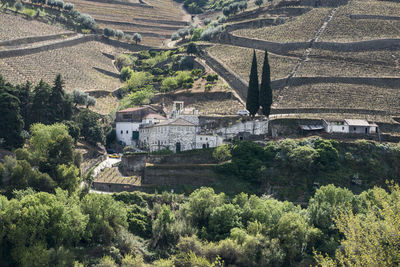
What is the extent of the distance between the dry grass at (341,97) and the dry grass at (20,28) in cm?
5226

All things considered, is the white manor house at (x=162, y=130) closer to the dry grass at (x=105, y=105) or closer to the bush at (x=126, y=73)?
the dry grass at (x=105, y=105)

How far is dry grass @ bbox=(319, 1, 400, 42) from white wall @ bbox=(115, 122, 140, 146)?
126 ft

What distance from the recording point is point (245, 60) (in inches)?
4040

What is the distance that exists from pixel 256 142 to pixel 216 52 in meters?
37.5

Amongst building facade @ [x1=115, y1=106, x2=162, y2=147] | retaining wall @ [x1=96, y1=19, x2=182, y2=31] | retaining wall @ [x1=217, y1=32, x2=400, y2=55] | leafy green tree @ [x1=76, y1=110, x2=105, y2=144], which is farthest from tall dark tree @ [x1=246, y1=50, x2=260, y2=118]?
retaining wall @ [x1=96, y1=19, x2=182, y2=31]

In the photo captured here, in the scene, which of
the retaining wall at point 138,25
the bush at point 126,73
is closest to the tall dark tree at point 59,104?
the bush at point 126,73

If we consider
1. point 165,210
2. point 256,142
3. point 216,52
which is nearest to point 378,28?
point 216,52

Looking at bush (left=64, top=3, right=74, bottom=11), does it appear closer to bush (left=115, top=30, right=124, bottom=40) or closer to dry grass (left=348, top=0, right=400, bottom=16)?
bush (left=115, top=30, right=124, bottom=40)

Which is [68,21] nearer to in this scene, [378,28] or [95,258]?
[378,28]

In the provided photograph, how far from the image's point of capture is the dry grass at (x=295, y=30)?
344 feet

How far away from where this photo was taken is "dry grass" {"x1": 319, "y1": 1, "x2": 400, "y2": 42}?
3953 inches

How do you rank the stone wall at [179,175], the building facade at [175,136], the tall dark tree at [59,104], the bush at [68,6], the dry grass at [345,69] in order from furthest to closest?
the bush at [68,6] < the dry grass at [345,69] < the tall dark tree at [59,104] < the building facade at [175,136] < the stone wall at [179,175]

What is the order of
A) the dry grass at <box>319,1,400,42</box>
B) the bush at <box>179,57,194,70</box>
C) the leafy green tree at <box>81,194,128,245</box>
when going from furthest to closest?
the bush at <box>179,57,194,70</box>, the dry grass at <box>319,1,400,42</box>, the leafy green tree at <box>81,194,128,245</box>

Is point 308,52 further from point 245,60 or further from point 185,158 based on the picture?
point 185,158
